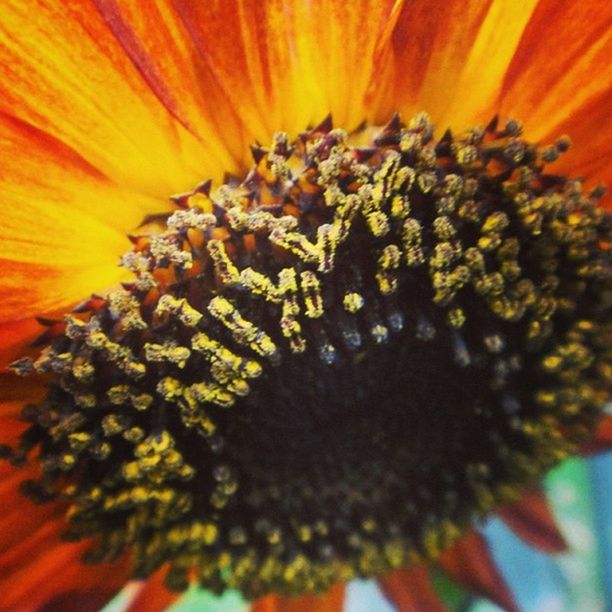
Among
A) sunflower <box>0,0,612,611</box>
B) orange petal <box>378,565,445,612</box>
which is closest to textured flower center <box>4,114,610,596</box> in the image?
sunflower <box>0,0,612,611</box>

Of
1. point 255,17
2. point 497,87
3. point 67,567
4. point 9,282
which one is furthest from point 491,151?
point 67,567

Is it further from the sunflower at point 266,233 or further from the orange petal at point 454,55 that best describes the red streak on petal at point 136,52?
the orange petal at point 454,55

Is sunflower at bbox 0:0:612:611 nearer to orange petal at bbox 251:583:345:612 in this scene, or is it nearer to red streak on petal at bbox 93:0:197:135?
red streak on petal at bbox 93:0:197:135

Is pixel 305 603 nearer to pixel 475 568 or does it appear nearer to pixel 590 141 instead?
pixel 475 568

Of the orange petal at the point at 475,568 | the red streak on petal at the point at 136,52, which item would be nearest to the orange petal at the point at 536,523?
the orange petal at the point at 475,568

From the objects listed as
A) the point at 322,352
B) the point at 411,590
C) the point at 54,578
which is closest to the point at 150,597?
the point at 54,578

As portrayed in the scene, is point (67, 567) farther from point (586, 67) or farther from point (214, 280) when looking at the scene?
point (586, 67)
